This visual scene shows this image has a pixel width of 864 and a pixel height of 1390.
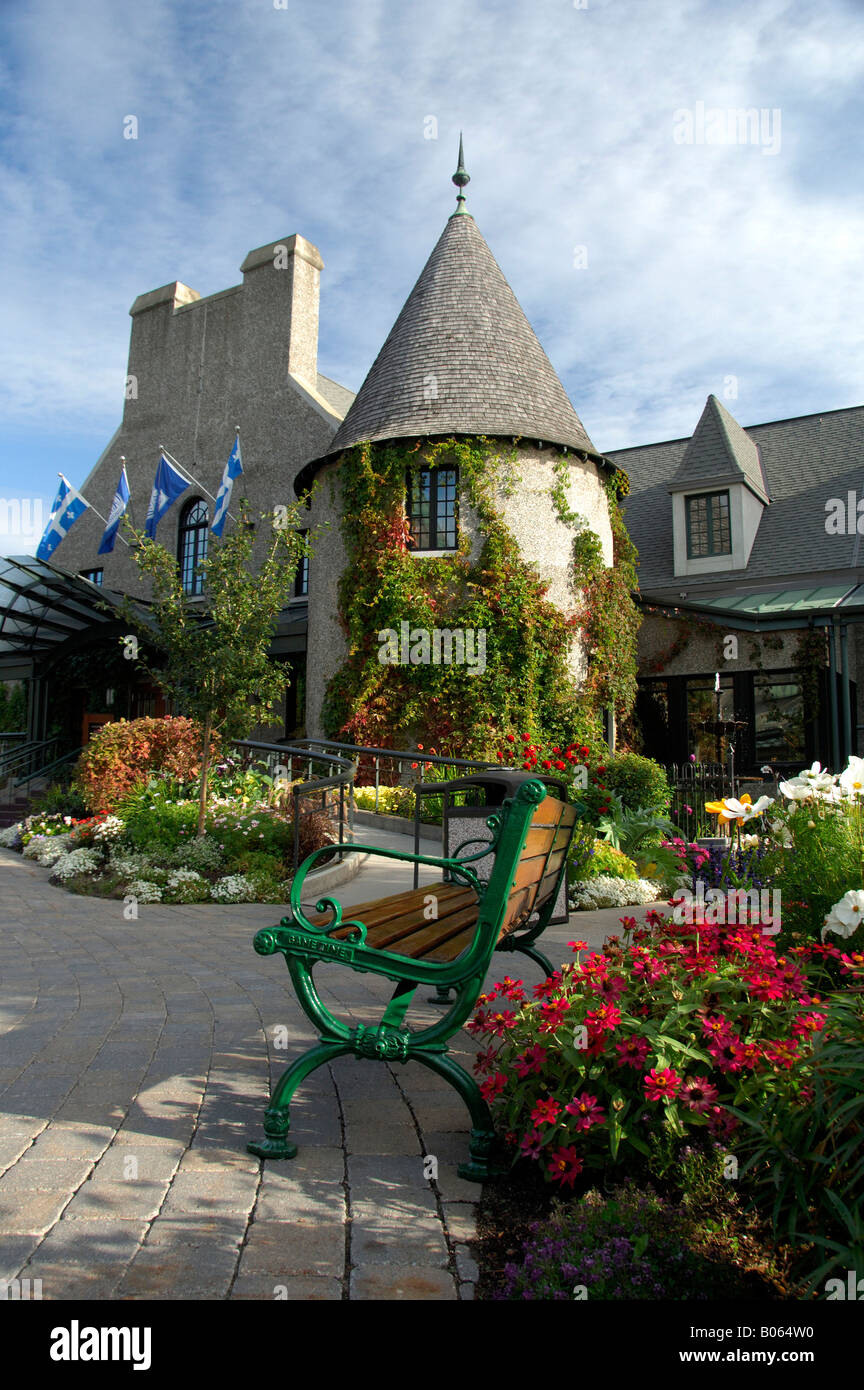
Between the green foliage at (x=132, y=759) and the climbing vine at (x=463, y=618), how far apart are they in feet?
10.9

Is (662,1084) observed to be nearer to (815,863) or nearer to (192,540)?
(815,863)

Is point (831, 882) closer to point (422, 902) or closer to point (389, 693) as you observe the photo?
point (422, 902)

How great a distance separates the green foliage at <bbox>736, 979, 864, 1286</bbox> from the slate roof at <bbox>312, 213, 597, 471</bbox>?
532 inches

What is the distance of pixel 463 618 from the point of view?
14516 mm

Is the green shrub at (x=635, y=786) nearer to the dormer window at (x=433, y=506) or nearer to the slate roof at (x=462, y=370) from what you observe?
the dormer window at (x=433, y=506)

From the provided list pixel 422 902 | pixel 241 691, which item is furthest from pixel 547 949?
pixel 241 691

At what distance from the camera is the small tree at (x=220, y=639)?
31.3ft

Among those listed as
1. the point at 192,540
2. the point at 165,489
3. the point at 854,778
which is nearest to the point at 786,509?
the point at 165,489

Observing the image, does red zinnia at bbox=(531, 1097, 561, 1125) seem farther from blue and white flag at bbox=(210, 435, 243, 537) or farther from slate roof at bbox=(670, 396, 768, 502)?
slate roof at bbox=(670, 396, 768, 502)

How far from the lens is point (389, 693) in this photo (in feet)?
48.5

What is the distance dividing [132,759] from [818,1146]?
36.8ft

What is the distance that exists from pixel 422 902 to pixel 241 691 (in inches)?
245

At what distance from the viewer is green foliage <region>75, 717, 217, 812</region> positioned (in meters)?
11.8

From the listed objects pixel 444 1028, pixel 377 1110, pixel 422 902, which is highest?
pixel 422 902
